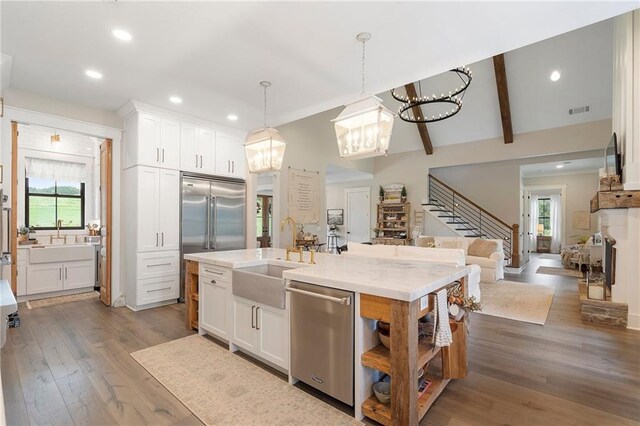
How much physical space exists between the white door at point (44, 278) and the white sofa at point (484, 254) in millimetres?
7479

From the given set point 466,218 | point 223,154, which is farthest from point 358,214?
point 223,154

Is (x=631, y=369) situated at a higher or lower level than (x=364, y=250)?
lower

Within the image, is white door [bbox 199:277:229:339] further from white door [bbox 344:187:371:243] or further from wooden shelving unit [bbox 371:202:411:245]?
white door [bbox 344:187:371:243]

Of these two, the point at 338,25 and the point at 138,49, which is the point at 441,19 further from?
the point at 138,49

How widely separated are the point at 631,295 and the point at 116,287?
22.9 ft

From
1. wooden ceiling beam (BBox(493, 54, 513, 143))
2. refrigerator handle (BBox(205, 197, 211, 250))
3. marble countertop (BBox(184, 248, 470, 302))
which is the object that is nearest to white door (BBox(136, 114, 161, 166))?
refrigerator handle (BBox(205, 197, 211, 250))

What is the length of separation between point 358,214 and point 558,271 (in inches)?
236

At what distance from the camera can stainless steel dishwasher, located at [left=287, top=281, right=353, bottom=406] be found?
6.47 feet

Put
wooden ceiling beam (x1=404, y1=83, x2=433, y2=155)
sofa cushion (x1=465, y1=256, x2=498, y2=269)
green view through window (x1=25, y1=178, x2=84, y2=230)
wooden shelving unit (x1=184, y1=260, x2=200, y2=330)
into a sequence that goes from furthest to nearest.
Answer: wooden ceiling beam (x1=404, y1=83, x2=433, y2=155) < sofa cushion (x1=465, y1=256, x2=498, y2=269) < green view through window (x1=25, y1=178, x2=84, y2=230) < wooden shelving unit (x1=184, y1=260, x2=200, y2=330)

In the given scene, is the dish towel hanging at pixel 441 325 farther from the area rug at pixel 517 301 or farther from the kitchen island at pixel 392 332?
the area rug at pixel 517 301

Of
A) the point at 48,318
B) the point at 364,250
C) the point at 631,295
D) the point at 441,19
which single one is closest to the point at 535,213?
the point at 631,295

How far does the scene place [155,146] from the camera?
14.7ft

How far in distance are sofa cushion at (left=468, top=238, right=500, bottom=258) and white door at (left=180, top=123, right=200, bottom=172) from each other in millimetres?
6056

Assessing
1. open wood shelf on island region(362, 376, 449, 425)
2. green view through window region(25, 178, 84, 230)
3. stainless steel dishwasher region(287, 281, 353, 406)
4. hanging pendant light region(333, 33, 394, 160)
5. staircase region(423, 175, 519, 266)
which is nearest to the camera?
open wood shelf on island region(362, 376, 449, 425)
